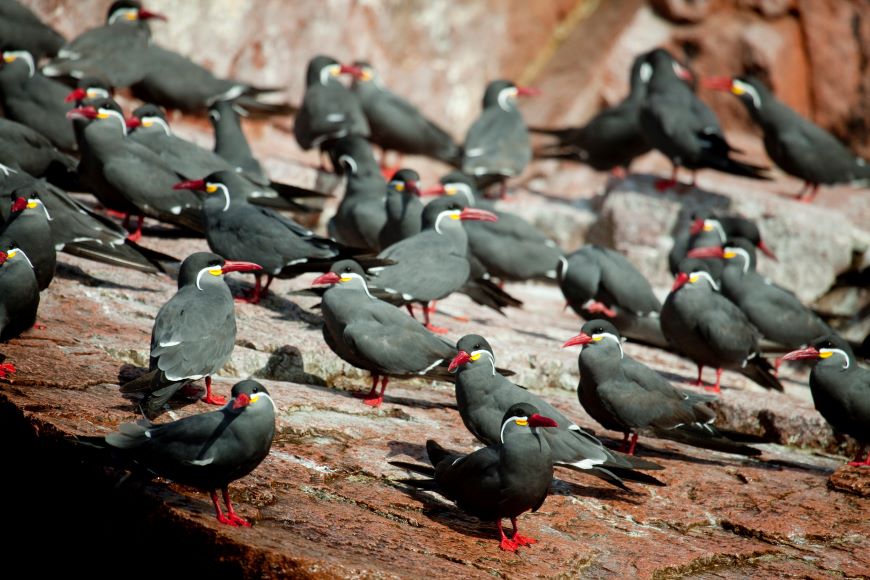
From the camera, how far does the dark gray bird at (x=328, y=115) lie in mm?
11344

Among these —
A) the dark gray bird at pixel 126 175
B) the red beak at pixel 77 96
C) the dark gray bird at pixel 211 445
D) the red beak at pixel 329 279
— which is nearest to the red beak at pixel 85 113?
the dark gray bird at pixel 126 175

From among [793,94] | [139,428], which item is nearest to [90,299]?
[139,428]

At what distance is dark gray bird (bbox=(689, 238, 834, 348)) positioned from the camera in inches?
353

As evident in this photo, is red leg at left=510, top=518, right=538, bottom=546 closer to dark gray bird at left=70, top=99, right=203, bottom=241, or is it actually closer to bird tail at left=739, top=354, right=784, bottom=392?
bird tail at left=739, top=354, right=784, bottom=392

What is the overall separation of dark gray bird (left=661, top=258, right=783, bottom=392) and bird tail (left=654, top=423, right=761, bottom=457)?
1.49 metres

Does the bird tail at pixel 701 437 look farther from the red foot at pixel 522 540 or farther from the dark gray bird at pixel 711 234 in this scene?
the dark gray bird at pixel 711 234

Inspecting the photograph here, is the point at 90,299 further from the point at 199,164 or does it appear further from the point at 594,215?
the point at 594,215

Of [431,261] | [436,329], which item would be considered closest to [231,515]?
[431,261]

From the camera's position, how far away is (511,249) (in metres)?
9.60

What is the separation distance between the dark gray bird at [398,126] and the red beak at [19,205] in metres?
5.54

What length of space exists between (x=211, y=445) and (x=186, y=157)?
189 inches

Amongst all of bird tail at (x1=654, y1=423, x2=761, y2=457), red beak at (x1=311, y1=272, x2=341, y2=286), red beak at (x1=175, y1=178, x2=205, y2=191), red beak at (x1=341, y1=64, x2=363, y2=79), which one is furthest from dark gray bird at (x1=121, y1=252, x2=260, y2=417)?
red beak at (x1=341, y1=64, x2=363, y2=79)

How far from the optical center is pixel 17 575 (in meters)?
5.95

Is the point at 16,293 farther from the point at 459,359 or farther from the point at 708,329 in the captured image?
the point at 708,329
